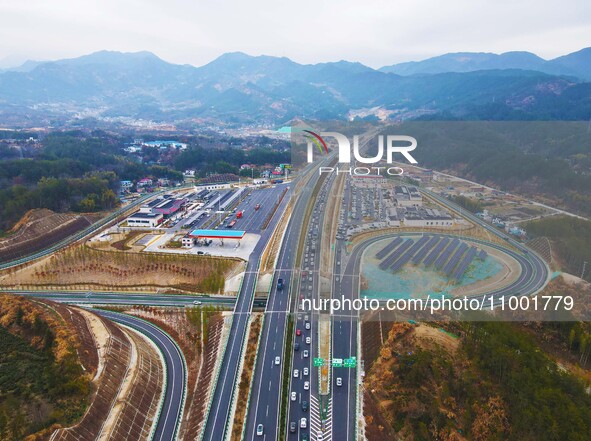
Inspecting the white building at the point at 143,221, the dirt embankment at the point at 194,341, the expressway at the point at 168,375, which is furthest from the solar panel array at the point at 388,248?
the white building at the point at 143,221

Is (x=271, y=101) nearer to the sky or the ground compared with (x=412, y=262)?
nearer to the sky

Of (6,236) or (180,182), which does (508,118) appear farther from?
(6,236)

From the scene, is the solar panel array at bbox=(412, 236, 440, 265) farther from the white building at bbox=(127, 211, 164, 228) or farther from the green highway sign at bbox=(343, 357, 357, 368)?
the white building at bbox=(127, 211, 164, 228)

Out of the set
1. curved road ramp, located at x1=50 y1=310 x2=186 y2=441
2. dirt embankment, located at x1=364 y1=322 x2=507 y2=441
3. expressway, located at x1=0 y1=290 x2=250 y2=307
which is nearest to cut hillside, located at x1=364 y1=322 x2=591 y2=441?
dirt embankment, located at x1=364 y1=322 x2=507 y2=441

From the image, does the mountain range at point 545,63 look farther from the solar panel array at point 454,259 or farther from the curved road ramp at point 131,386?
the curved road ramp at point 131,386

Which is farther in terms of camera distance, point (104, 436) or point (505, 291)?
point (505, 291)

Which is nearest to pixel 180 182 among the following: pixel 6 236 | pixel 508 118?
pixel 6 236
